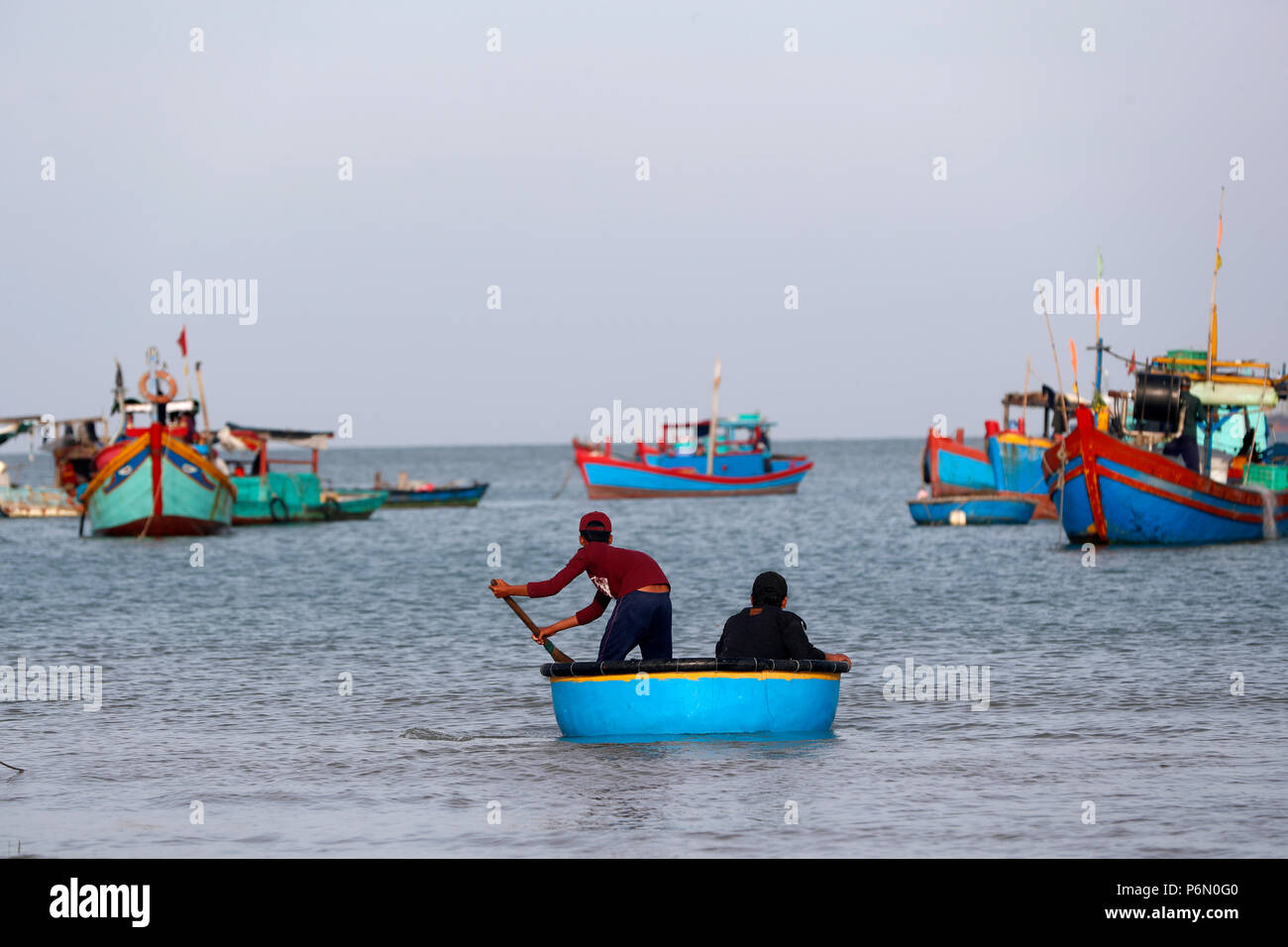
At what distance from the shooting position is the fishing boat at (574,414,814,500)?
274 feet

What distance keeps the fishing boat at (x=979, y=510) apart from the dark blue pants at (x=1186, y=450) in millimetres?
12733

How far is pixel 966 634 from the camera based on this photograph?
74.4 ft

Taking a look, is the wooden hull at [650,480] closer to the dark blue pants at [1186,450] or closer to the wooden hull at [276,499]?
the wooden hull at [276,499]

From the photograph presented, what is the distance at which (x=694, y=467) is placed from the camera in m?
86.5

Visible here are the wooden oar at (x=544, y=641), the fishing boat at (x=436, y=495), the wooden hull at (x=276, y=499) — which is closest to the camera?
the wooden oar at (x=544, y=641)

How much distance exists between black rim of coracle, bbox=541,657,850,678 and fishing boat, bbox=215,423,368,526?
46300mm

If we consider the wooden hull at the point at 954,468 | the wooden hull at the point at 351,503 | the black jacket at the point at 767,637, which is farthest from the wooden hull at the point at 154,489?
the black jacket at the point at 767,637

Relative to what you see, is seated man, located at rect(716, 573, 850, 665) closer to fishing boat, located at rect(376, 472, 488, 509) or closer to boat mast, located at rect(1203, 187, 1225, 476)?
boat mast, located at rect(1203, 187, 1225, 476)

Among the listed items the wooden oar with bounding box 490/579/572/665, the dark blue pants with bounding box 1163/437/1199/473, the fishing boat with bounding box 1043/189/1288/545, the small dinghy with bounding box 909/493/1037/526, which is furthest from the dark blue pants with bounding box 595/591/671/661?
the small dinghy with bounding box 909/493/1037/526

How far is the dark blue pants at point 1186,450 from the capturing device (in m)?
39.6
